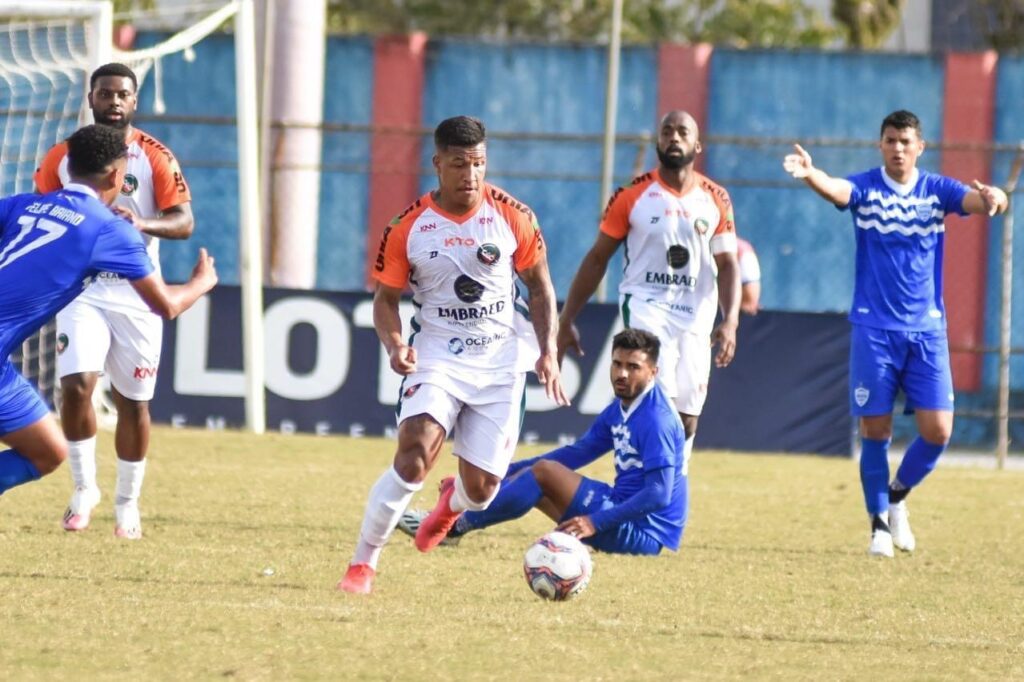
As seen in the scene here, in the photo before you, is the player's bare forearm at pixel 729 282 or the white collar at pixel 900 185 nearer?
the white collar at pixel 900 185

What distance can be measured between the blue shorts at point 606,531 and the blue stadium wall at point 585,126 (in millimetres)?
A: 11036

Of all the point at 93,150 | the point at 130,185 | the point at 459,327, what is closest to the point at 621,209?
the point at 459,327

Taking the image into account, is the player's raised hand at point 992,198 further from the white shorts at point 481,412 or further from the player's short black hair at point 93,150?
the player's short black hair at point 93,150

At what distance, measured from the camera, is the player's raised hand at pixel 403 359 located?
779 cm

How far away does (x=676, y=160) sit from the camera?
10391mm

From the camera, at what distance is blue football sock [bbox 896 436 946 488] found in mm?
10688

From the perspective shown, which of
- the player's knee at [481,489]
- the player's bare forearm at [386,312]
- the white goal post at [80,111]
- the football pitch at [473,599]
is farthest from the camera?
the white goal post at [80,111]

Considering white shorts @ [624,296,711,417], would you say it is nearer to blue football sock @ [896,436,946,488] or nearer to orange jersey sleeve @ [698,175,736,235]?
orange jersey sleeve @ [698,175,736,235]

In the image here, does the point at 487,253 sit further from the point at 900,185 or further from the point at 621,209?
the point at 900,185

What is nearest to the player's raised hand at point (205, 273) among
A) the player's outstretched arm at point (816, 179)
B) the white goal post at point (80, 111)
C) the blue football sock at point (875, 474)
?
the player's outstretched arm at point (816, 179)

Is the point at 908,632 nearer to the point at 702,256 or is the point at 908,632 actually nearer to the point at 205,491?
the point at 702,256

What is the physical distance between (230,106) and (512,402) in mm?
13484

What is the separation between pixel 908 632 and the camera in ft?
25.3

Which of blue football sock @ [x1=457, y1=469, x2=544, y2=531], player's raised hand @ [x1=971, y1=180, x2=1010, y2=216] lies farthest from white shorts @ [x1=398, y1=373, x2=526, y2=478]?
player's raised hand @ [x1=971, y1=180, x2=1010, y2=216]
